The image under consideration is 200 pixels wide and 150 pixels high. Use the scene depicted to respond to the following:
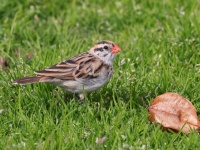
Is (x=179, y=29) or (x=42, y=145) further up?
(x=179, y=29)

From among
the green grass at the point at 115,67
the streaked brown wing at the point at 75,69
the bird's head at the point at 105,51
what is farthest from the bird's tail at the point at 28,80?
the bird's head at the point at 105,51

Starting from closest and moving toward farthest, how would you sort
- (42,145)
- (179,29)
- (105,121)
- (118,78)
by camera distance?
1. (42,145)
2. (105,121)
3. (118,78)
4. (179,29)

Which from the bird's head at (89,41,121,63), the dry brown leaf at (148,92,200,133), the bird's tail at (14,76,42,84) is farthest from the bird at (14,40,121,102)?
the dry brown leaf at (148,92,200,133)

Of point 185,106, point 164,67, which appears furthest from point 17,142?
point 164,67

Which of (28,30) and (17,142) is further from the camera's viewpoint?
(28,30)

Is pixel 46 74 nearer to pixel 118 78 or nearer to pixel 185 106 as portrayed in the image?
pixel 118 78

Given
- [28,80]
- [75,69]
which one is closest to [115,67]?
[75,69]

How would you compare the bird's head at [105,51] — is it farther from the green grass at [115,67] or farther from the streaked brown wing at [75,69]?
the green grass at [115,67]

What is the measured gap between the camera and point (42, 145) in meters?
6.75

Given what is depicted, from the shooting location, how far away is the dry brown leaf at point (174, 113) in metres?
7.32

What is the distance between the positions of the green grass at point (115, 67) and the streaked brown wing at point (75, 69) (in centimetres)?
34

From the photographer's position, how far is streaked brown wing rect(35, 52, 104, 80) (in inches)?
312

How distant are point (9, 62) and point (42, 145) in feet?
11.1

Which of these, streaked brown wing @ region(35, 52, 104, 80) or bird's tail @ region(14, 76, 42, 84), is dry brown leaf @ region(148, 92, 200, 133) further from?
bird's tail @ region(14, 76, 42, 84)
